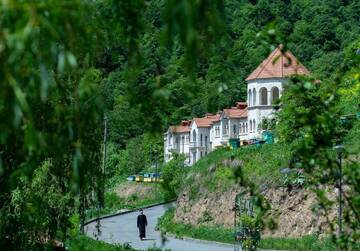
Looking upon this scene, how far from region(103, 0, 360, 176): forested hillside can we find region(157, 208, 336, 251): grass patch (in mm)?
4472

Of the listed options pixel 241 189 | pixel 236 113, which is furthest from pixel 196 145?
pixel 241 189

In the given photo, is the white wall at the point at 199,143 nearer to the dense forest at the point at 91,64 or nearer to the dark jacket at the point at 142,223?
the dark jacket at the point at 142,223

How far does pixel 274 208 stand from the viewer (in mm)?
29578

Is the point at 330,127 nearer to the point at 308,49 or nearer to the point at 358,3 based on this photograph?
the point at 308,49

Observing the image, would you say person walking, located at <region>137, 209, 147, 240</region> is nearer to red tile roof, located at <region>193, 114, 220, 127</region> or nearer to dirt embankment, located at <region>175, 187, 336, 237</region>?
dirt embankment, located at <region>175, 187, 336, 237</region>

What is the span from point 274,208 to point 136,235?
9.15 meters

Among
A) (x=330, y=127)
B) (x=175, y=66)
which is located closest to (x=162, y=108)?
(x=175, y=66)

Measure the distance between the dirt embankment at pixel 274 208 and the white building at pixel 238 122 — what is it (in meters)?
7.24

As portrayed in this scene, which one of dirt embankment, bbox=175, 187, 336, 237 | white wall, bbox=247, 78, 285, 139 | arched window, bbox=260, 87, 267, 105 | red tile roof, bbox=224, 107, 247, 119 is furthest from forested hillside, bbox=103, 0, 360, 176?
dirt embankment, bbox=175, 187, 336, 237

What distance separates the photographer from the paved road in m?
31.6

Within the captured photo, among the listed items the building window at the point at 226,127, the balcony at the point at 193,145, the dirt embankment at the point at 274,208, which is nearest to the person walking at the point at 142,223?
the dirt embankment at the point at 274,208

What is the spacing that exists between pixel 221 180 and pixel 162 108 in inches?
1331

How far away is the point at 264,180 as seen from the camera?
36.0 m

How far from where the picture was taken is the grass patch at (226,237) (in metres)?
29.2
